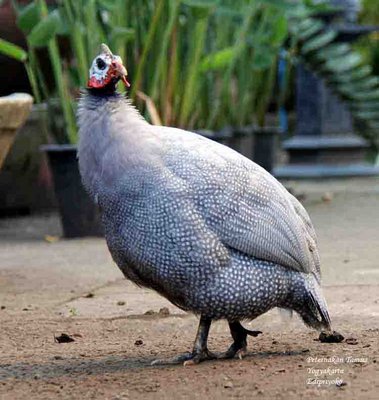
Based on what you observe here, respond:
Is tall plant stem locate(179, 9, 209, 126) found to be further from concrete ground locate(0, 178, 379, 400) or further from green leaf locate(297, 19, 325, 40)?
green leaf locate(297, 19, 325, 40)

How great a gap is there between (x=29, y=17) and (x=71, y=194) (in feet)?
3.38

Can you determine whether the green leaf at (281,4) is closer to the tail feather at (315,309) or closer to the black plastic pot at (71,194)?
the black plastic pot at (71,194)

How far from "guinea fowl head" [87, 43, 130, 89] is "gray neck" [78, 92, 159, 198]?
0.04 metres

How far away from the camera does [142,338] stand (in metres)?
4.23

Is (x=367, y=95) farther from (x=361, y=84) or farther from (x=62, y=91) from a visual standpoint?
(x=62, y=91)

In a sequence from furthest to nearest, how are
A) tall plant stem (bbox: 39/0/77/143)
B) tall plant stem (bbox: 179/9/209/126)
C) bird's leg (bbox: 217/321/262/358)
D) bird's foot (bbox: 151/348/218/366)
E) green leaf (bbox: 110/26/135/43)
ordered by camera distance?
tall plant stem (bbox: 179/9/209/126), tall plant stem (bbox: 39/0/77/143), green leaf (bbox: 110/26/135/43), bird's leg (bbox: 217/321/262/358), bird's foot (bbox: 151/348/218/366)

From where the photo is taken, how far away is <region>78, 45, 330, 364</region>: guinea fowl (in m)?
3.50

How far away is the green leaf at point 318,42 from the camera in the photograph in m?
9.56

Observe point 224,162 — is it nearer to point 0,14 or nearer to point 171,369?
point 171,369

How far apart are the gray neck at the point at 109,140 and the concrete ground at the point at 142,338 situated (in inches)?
22.7

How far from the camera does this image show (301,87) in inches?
437

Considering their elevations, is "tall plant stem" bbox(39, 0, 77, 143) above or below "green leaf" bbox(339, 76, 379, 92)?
above

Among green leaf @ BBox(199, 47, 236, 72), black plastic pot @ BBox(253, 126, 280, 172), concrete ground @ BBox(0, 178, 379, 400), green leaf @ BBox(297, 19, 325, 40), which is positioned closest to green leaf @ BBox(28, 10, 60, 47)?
green leaf @ BBox(199, 47, 236, 72)

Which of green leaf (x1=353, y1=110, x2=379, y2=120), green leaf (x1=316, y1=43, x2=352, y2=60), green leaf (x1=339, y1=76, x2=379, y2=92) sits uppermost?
green leaf (x1=316, y1=43, x2=352, y2=60)
